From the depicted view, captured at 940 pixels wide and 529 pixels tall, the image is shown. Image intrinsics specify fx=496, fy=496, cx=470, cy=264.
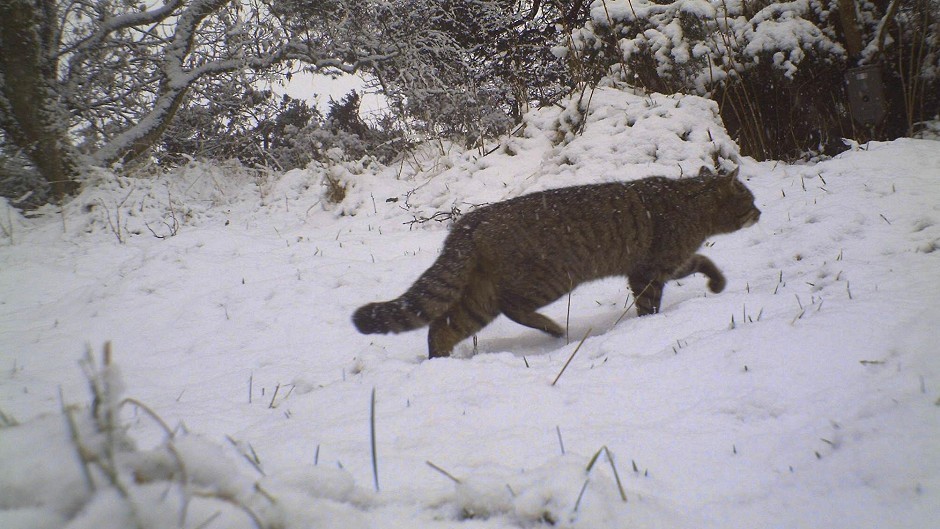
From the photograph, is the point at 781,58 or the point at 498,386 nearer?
the point at 498,386

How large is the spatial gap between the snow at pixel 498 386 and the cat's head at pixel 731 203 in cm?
34

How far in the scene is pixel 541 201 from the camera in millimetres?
4023

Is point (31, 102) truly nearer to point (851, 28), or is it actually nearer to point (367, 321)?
point (367, 321)

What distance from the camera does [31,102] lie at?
27.3 ft

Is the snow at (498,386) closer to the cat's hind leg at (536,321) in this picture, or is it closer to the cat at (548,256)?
the cat's hind leg at (536,321)

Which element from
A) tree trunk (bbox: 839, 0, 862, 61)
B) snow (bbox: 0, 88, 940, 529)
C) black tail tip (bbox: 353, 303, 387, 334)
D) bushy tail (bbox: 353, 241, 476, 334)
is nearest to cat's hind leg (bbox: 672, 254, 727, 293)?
snow (bbox: 0, 88, 940, 529)

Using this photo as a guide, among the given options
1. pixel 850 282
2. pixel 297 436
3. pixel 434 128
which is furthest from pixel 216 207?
pixel 850 282

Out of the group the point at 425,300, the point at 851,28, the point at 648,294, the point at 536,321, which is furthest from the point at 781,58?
the point at 425,300

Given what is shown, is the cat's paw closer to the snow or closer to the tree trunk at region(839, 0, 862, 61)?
the snow

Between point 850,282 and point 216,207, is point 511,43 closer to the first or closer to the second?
point 216,207

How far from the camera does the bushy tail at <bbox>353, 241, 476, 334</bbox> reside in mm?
3275

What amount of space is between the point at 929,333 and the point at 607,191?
2.58 meters

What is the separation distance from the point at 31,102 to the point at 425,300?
9088 millimetres

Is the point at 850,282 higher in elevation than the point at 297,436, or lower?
lower
